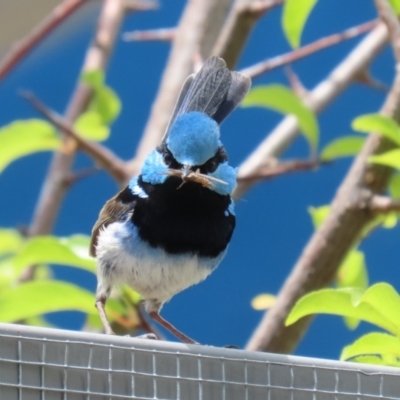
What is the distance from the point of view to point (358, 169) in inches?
89.2

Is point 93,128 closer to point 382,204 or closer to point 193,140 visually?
point 193,140

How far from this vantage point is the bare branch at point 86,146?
7.25 feet

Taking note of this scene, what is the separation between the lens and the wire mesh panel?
1303 millimetres

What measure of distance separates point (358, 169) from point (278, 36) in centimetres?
226

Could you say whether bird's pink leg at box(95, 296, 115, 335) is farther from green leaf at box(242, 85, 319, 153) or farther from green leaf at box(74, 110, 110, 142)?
green leaf at box(242, 85, 319, 153)

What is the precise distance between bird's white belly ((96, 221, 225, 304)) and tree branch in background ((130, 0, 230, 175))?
70 centimetres

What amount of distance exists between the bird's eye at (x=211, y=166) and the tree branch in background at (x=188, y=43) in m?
0.77

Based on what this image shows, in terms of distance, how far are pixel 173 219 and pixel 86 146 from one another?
1.38ft

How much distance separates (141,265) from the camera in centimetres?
209

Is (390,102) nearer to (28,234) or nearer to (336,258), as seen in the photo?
(336,258)

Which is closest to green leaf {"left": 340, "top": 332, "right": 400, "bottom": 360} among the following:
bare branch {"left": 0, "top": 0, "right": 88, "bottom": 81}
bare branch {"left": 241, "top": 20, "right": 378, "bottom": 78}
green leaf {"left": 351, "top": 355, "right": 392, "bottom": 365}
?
green leaf {"left": 351, "top": 355, "right": 392, "bottom": 365}

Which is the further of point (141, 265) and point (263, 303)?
point (263, 303)

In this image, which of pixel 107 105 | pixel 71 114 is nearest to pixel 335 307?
pixel 107 105

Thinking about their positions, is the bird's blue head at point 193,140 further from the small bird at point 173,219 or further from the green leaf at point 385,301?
the green leaf at point 385,301
